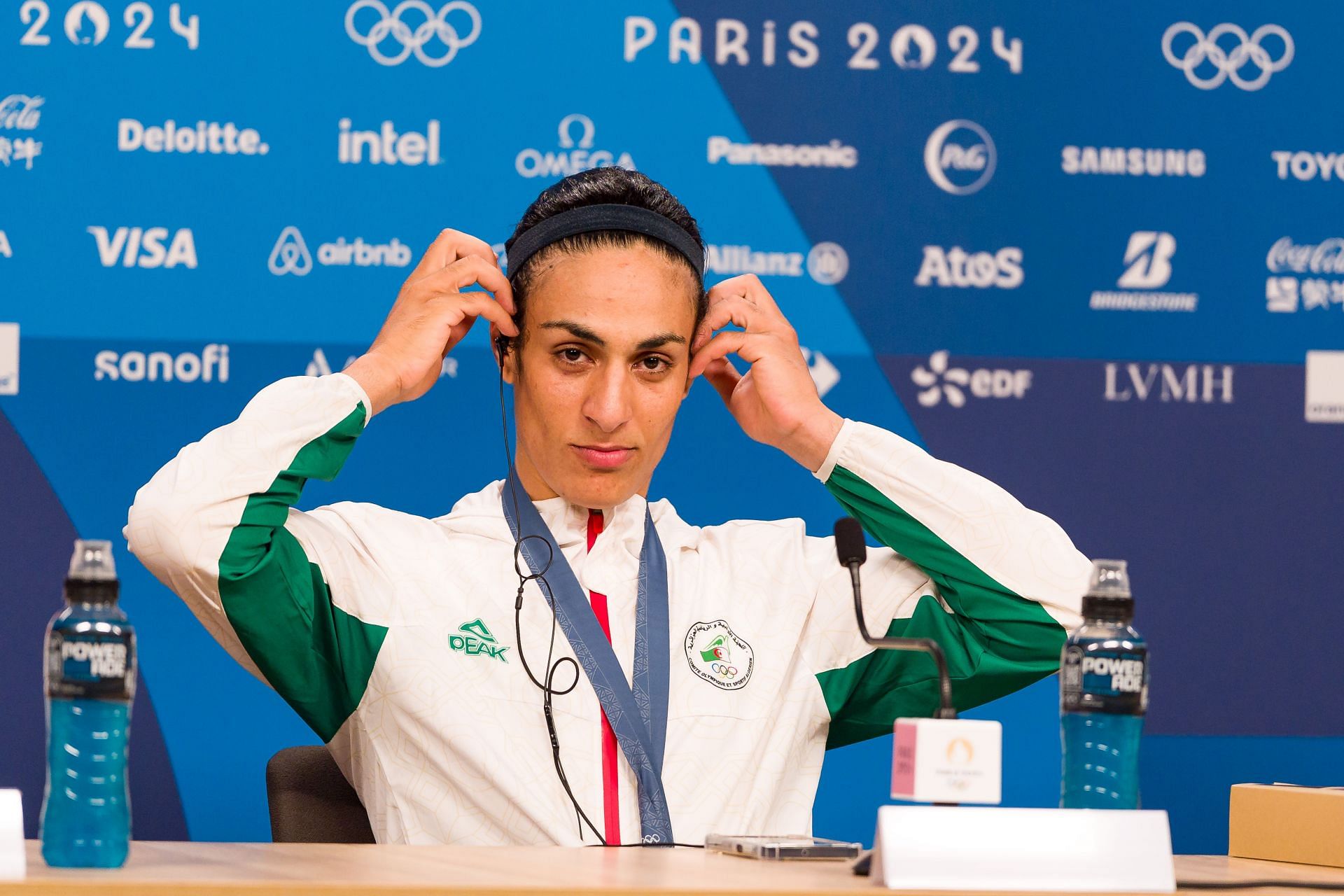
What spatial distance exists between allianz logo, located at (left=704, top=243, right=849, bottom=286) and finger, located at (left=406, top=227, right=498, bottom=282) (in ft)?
3.43

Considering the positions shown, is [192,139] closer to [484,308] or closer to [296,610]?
[484,308]

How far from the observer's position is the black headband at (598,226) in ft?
8.61

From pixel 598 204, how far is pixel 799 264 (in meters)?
1.10

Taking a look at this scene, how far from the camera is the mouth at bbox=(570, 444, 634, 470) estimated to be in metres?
2.55

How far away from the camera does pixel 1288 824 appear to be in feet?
6.73

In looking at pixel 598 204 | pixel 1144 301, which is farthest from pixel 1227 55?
pixel 598 204

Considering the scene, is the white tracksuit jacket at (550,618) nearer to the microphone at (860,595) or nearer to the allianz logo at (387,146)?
the microphone at (860,595)

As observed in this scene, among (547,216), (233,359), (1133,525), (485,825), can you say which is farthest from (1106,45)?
(485,825)

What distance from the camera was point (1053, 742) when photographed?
12.1ft

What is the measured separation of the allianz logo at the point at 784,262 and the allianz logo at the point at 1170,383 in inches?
26.3

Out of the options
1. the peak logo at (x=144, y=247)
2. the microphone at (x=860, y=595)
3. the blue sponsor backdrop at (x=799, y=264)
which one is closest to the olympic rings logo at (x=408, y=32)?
the blue sponsor backdrop at (x=799, y=264)

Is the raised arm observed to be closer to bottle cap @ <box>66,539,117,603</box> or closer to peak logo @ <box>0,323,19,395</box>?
bottle cap @ <box>66,539,117,603</box>

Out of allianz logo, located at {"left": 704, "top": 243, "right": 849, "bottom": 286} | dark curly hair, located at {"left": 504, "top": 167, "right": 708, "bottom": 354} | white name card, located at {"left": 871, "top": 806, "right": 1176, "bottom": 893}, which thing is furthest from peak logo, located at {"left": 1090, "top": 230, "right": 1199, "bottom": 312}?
white name card, located at {"left": 871, "top": 806, "right": 1176, "bottom": 893}

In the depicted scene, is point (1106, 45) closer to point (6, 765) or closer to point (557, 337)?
point (557, 337)
